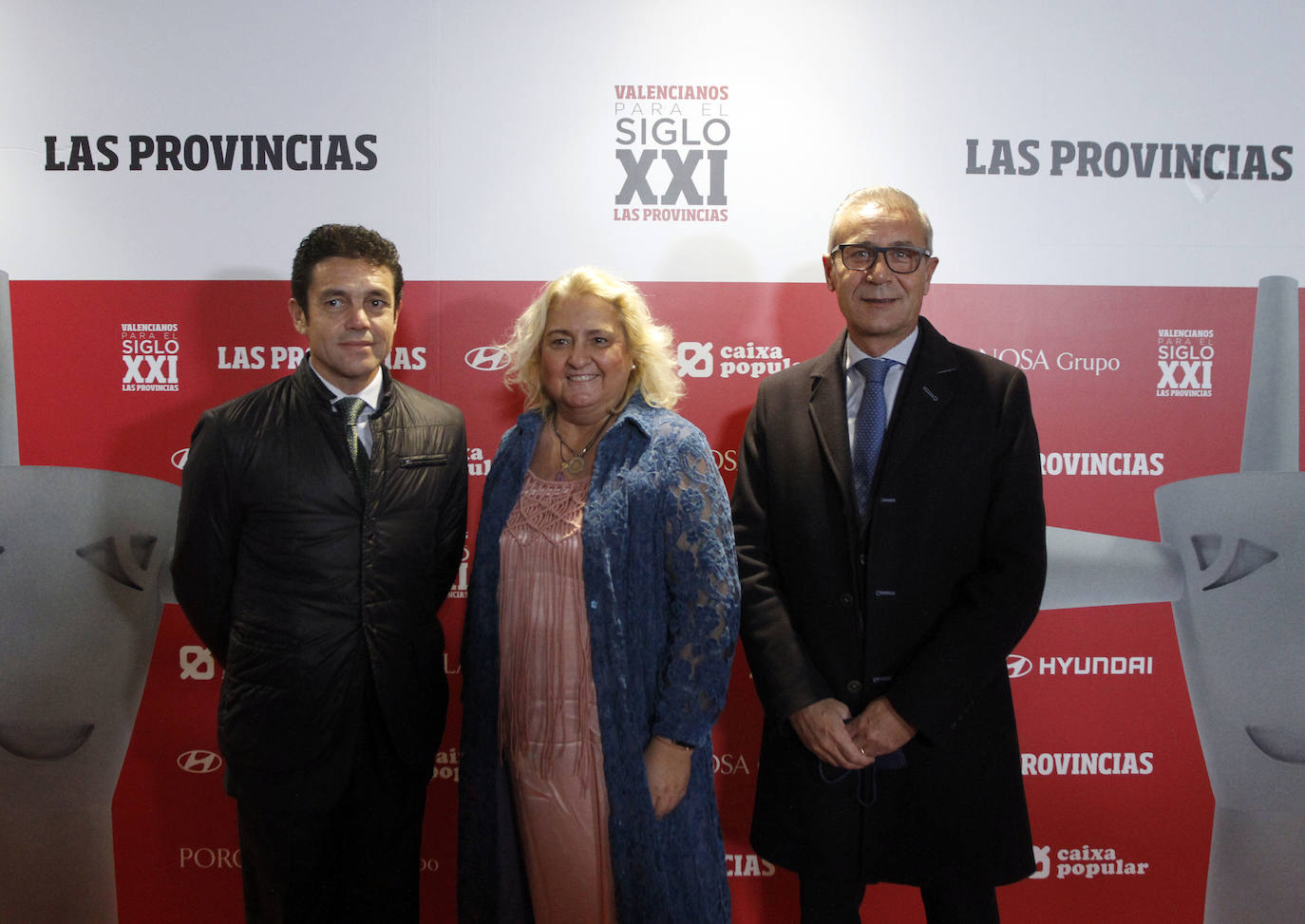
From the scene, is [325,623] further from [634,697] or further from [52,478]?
[52,478]

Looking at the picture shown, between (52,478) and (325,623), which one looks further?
(52,478)

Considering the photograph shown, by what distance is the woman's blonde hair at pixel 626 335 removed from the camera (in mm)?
1797

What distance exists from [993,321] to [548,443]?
59.0 inches

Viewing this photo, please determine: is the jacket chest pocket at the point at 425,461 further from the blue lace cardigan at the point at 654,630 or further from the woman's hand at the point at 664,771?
the woman's hand at the point at 664,771

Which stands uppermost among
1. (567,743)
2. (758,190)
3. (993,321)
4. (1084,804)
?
(758,190)

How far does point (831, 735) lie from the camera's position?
5.67 ft

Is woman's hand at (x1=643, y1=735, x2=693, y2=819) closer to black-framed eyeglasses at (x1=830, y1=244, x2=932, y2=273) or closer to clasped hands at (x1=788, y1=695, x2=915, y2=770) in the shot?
clasped hands at (x1=788, y1=695, x2=915, y2=770)

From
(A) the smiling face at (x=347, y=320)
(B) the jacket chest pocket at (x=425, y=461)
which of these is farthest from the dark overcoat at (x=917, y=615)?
(A) the smiling face at (x=347, y=320)

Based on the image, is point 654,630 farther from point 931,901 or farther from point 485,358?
point 485,358

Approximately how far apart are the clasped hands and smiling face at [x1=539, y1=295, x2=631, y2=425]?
81 centimetres

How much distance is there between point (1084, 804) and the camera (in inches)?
99.7

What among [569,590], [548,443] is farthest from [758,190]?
[569,590]

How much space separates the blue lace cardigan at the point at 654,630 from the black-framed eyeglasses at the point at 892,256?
1.85 ft

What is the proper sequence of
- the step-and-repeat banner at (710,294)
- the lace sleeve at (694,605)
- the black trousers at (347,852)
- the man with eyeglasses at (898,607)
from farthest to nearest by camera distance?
the step-and-repeat banner at (710,294)
the black trousers at (347,852)
the man with eyeglasses at (898,607)
the lace sleeve at (694,605)
